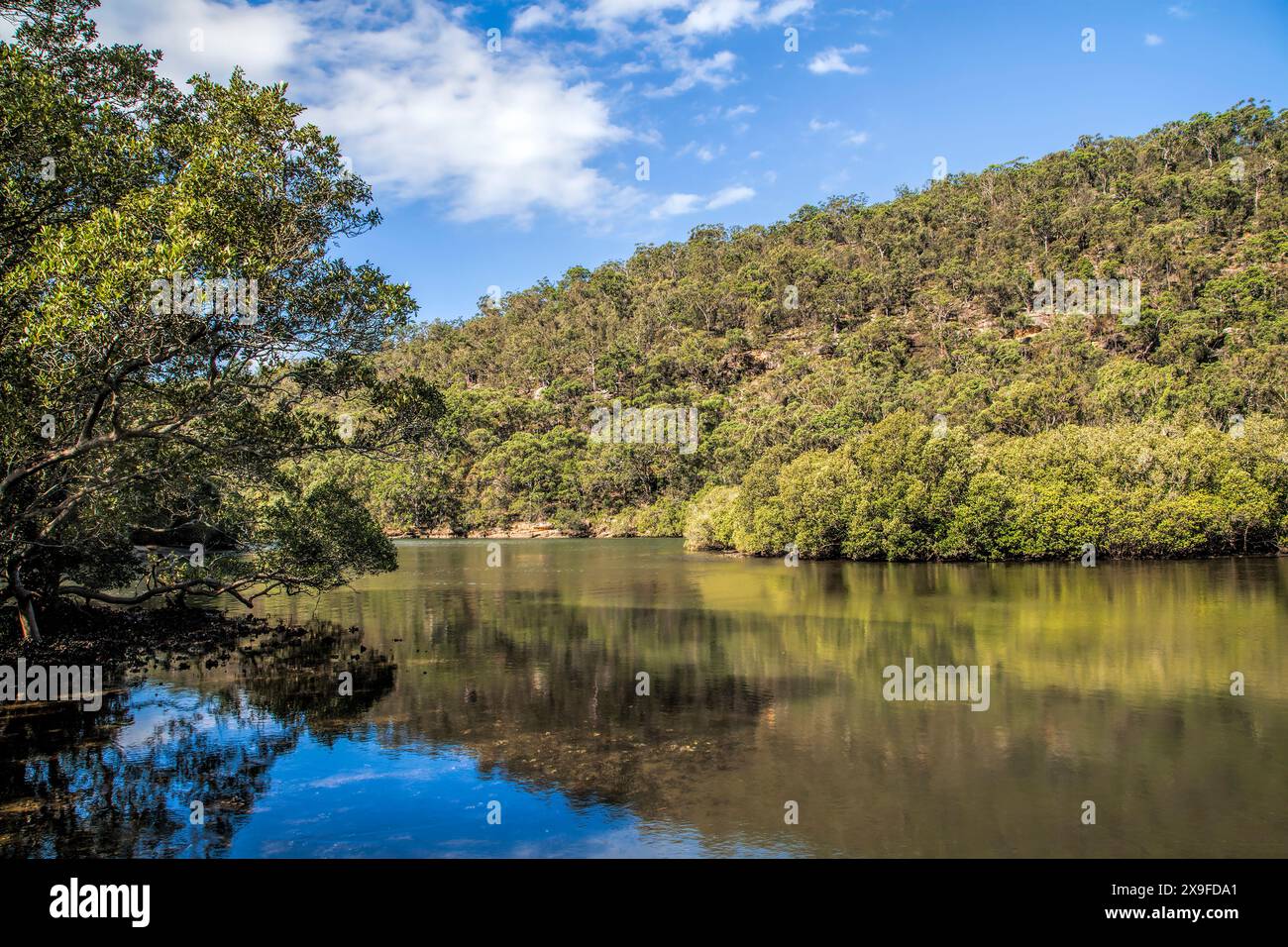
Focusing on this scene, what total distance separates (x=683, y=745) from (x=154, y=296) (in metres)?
12.0

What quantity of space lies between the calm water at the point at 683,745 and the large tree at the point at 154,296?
5.35 meters

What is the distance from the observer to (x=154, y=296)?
1277cm

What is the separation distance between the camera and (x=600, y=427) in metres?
113

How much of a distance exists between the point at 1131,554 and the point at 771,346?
264ft

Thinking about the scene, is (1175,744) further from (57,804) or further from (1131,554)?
(1131,554)

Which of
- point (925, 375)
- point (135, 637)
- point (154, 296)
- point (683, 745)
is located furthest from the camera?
point (925, 375)

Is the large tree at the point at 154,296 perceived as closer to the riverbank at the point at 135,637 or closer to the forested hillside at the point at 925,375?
the riverbank at the point at 135,637

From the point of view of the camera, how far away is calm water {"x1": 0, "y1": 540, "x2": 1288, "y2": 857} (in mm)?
11211

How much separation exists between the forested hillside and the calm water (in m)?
6.44

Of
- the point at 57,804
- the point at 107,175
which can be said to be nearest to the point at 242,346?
the point at 107,175

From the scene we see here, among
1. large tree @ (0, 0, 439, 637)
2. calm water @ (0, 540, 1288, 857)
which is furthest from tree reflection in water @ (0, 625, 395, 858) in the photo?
large tree @ (0, 0, 439, 637)

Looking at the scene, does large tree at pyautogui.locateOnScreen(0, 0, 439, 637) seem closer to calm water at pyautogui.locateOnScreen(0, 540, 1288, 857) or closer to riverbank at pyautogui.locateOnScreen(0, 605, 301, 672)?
riverbank at pyautogui.locateOnScreen(0, 605, 301, 672)

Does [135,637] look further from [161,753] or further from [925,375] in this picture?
[925,375]

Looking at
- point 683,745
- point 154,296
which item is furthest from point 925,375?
point 154,296
